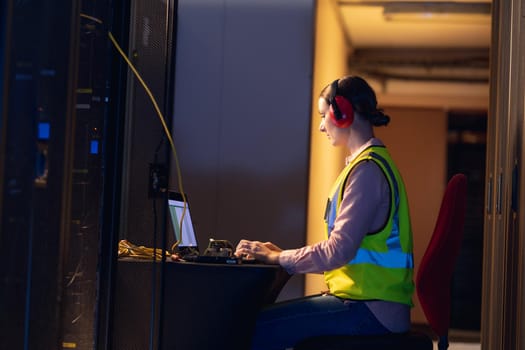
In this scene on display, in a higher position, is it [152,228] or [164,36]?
[164,36]

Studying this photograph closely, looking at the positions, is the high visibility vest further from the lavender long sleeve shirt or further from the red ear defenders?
the red ear defenders

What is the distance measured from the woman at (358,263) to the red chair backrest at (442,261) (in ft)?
0.18

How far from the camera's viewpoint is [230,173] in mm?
5207

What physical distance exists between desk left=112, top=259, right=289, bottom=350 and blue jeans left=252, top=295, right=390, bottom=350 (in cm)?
5

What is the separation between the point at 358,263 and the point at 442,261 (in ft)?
0.88

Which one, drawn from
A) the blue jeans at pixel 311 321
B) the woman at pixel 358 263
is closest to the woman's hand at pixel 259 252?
the woman at pixel 358 263

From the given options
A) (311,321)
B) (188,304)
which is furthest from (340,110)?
(188,304)

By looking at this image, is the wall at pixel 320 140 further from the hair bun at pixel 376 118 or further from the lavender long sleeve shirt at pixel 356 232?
the lavender long sleeve shirt at pixel 356 232

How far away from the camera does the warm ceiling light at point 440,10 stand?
23.0 ft

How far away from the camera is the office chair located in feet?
8.51

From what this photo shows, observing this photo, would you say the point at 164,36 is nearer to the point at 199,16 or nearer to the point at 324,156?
the point at 199,16

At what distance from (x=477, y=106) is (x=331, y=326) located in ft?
23.0

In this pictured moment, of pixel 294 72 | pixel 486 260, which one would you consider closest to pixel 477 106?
pixel 294 72

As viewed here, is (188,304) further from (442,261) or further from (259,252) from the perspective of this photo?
(442,261)
